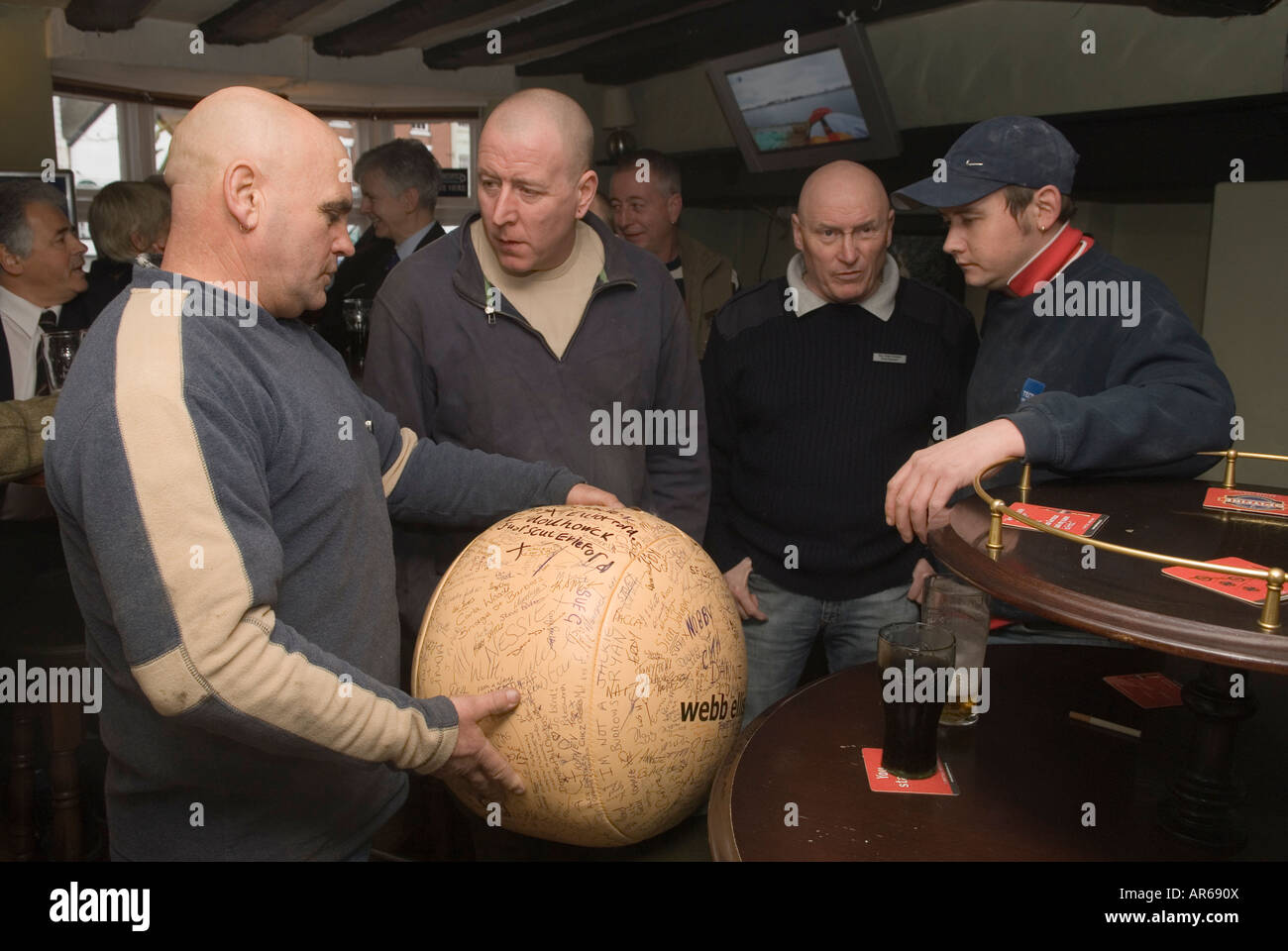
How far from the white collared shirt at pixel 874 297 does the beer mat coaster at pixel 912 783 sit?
142cm

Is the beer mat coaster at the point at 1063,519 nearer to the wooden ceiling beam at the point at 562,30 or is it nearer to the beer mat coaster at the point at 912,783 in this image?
the beer mat coaster at the point at 912,783

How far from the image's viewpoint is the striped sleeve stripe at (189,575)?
1234 mm

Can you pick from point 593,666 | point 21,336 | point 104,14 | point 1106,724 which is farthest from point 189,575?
point 104,14

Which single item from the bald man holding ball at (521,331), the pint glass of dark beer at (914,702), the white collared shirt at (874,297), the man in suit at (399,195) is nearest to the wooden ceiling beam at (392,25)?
the man in suit at (399,195)

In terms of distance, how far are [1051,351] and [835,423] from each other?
2.12ft

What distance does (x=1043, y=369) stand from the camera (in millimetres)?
2119

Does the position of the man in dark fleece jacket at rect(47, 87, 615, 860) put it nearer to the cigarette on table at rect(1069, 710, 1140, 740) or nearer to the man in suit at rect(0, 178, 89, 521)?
the cigarette on table at rect(1069, 710, 1140, 740)

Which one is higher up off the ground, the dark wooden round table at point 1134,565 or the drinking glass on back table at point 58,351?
the drinking glass on back table at point 58,351

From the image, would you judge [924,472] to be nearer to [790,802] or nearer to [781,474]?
[790,802]

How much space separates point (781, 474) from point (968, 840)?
140cm

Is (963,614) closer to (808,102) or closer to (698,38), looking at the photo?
(808,102)

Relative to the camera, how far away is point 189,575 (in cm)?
124

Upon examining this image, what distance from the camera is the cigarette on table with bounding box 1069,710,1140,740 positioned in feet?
5.35
